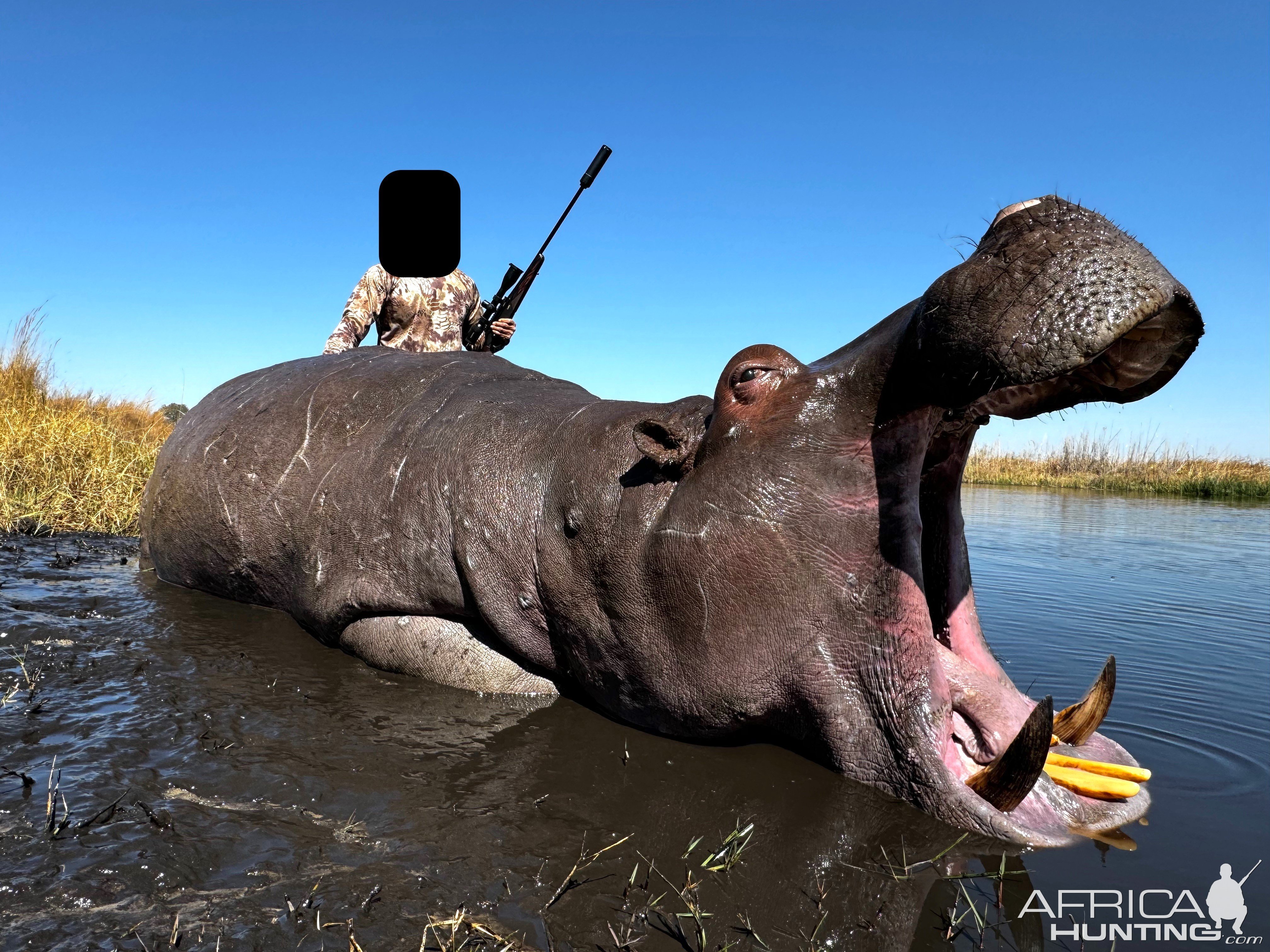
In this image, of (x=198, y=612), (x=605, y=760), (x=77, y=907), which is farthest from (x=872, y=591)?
(x=198, y=612)

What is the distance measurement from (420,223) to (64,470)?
4.52m

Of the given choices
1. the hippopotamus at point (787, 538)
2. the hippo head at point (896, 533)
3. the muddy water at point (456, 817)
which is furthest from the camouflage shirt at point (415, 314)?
the hippo head at point (896, 533)

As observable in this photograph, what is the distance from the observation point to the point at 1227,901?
2342mm

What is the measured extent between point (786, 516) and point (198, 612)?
11.5ft

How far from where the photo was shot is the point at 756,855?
249 centimetres

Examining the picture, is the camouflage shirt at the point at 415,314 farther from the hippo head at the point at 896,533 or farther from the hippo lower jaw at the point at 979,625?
the hippo lower jaw at the point at 979,625

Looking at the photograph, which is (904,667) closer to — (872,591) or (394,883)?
(872,591)

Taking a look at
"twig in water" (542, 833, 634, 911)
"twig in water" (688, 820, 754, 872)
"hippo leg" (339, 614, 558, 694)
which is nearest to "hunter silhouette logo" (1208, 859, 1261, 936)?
"twig in water" (688, 820, 754, 872)

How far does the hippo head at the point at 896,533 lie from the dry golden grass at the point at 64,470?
5.73m

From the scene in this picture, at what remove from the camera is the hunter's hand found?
7496 millimetres

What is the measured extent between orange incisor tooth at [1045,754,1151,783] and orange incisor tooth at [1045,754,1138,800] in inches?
0.7

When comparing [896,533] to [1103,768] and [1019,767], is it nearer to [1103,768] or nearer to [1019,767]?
[1019,767]

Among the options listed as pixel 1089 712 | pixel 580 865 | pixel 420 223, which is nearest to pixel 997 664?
pixel 1089 712

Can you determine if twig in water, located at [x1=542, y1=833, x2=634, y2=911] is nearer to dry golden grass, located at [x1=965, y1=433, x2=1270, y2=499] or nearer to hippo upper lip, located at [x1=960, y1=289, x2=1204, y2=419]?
hippo upper lip, located at [x1=960, y1=289, x2=1204, y2=419]
